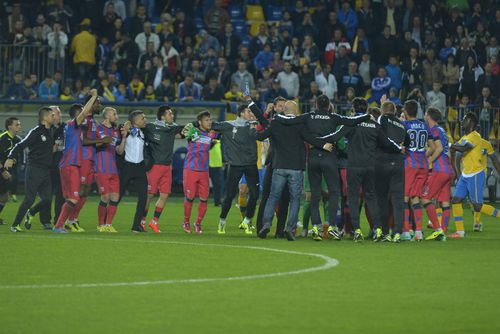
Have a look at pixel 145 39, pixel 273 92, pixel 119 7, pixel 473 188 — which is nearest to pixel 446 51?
pixel 273 92

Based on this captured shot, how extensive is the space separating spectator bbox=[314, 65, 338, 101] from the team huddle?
10.4 metres

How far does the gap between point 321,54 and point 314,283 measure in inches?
837

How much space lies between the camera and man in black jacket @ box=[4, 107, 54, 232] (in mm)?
18297

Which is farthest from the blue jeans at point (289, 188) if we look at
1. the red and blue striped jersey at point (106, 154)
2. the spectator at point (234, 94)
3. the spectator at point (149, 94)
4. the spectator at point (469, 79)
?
the spectator at point (469, 79)

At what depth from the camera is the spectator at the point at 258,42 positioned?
32.3 metres

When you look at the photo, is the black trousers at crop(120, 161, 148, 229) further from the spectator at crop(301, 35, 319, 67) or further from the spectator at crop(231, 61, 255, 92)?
the spectator at crop(301, 35, 319, 67)

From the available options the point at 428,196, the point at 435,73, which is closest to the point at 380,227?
the point at 428,196

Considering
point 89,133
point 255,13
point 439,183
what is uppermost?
point 255,13

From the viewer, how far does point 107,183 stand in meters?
18.6

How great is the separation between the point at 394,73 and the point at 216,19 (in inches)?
234

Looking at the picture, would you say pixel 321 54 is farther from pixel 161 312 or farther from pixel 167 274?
pixel 161 312

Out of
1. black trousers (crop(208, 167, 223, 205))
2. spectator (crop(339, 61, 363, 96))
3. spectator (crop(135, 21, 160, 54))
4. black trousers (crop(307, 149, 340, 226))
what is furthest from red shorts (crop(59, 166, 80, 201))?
spectator (crop(135, 21, 160, 54))

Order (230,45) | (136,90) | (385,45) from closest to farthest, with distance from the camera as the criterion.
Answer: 1. (136,90)
2. (385,45)
3. (230,45)

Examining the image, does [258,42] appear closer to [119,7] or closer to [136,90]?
[136,90]
